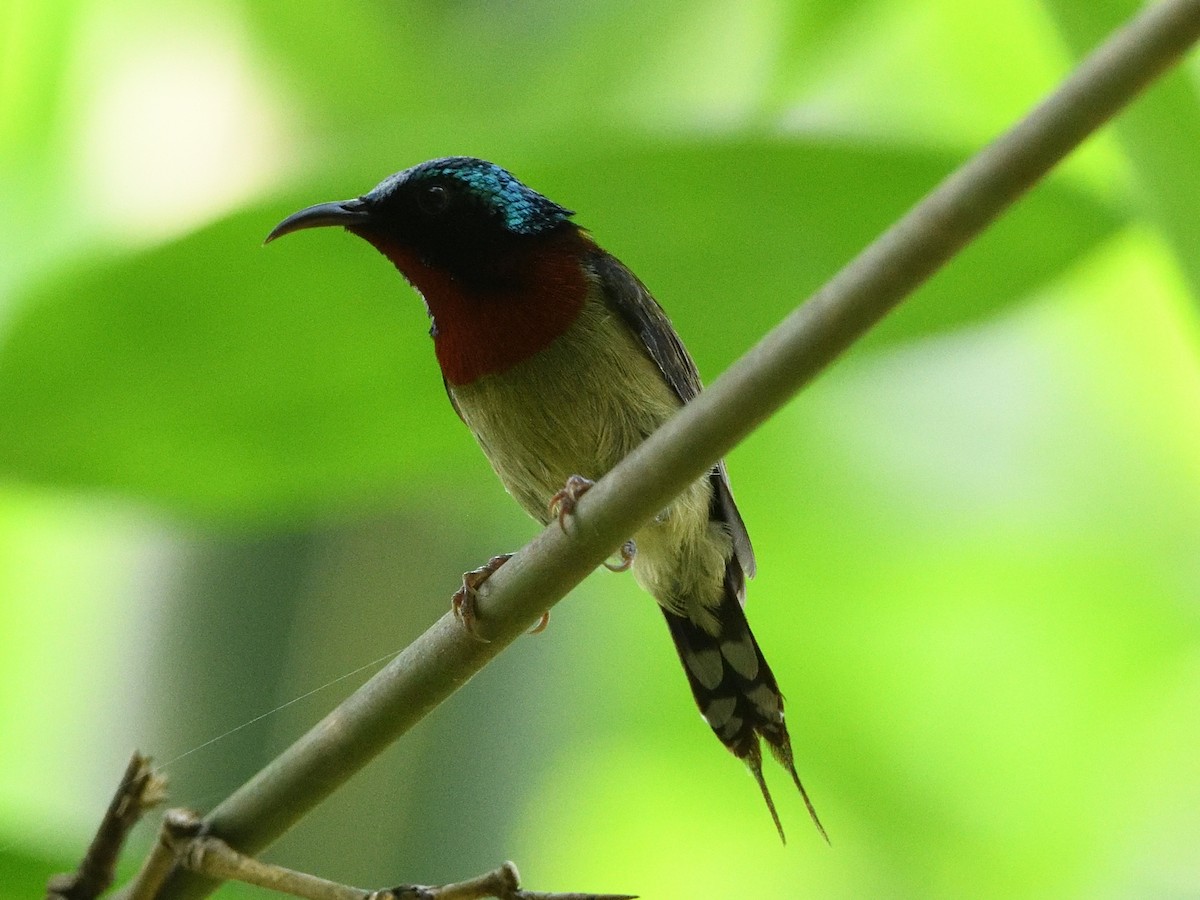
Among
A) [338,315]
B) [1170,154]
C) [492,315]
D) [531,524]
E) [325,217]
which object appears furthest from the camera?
[531,524]

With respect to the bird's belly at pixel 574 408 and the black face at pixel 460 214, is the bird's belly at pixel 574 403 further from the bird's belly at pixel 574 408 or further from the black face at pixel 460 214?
the black face at pixel 460 214

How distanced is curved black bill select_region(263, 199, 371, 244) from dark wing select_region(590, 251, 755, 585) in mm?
315

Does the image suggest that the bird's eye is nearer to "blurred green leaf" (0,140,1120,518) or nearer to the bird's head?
the bird's head

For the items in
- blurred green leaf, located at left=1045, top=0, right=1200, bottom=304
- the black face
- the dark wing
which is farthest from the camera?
the dark wing

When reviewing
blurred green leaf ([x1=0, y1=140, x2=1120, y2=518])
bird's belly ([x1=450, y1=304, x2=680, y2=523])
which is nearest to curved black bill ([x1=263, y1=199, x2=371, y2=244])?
blurred green leaf ([x1=0, y1=140, x2=1120, y2=518])

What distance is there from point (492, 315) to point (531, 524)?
1.87 ft

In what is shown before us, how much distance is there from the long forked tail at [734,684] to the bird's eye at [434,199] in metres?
0.56

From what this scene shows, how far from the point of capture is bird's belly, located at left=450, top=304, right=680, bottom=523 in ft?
4.60

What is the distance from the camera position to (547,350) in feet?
4.60

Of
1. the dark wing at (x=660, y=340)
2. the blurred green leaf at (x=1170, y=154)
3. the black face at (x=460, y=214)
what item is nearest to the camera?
the blurred green leaf at (x=1170, y=154)

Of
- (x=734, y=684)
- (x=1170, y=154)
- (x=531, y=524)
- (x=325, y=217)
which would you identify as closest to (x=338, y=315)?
(x=325, y=217)

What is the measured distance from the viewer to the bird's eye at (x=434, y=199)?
1.38m

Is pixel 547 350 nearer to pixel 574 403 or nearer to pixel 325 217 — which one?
pixel 574 403

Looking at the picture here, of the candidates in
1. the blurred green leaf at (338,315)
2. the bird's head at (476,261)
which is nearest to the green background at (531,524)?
the blurred green leaf at (338,315)
